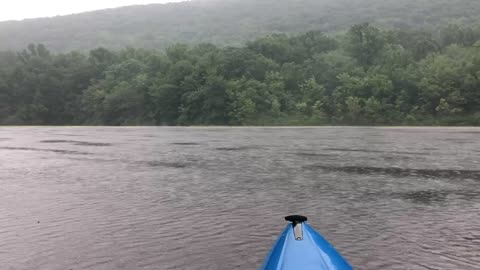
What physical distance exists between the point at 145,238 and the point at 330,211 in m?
6.70

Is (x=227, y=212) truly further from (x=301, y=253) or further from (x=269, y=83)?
(x=269, y=83)

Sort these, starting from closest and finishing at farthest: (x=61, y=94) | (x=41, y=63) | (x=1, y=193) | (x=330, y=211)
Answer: (x=330, y=211) → (x=1, y=193) → (x=61, y=94) → (x=41, y=63)

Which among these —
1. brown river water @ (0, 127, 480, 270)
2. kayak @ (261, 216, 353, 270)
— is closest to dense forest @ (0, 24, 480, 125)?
brown river water @ (0, 127, 480, 270)

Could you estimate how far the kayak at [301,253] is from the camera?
7441 mm

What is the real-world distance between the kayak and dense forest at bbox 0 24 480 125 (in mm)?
86845

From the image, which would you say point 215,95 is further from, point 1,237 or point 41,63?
point 1,237

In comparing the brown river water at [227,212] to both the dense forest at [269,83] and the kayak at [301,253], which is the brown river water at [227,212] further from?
the dense forest at [269,83]

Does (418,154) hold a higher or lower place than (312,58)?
lower

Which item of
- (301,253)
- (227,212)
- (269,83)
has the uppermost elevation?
(269,83)

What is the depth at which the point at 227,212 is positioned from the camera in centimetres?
1652

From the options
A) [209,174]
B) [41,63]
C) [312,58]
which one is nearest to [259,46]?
[312,58]

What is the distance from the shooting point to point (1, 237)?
45.2 feet

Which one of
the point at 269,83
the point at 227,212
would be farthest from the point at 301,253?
the point at 269,83

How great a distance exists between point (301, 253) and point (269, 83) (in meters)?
111
